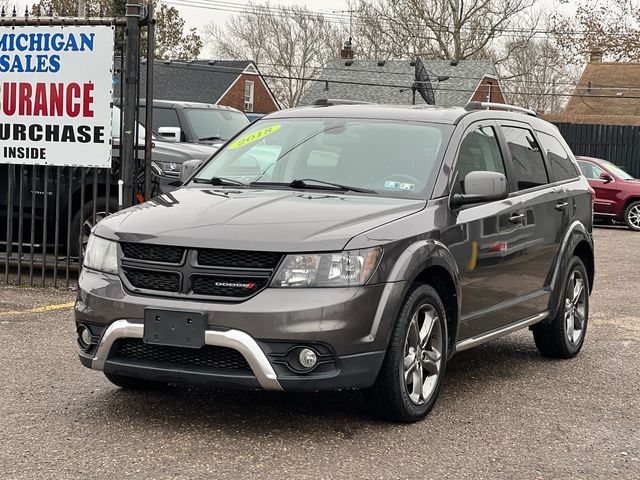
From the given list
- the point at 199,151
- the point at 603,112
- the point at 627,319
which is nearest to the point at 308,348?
the point at 627,319

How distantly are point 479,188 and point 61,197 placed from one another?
6.09 m

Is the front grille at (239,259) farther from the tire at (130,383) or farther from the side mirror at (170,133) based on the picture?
the side mirror at (170,133)

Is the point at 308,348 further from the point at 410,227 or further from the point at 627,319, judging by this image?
the point at 627,319

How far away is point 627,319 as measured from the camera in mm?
9945

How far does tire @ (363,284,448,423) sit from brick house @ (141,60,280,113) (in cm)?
4475

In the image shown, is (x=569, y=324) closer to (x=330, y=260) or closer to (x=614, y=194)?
(x=330, y=260)

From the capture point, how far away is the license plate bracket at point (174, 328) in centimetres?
514

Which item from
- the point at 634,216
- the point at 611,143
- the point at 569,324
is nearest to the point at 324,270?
the point at 569,324

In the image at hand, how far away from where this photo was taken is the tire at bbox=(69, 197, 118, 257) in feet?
34.8

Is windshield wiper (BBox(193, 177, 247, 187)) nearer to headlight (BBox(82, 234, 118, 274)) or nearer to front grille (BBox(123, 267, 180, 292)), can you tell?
headlight (BBox(82, 234, 118, 274))

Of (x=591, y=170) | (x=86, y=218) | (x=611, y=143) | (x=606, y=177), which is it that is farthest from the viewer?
(x=611, y=143)

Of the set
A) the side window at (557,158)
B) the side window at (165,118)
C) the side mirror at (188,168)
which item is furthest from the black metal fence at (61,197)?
the side window at (557,158)

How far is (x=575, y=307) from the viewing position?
26.4 feet

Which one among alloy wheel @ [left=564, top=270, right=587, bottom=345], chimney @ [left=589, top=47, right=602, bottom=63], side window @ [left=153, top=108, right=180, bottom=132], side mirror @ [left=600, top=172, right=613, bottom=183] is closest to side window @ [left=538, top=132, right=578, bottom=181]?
alloy wheel @ [left=564, top=270, right=587, bottom=345]
